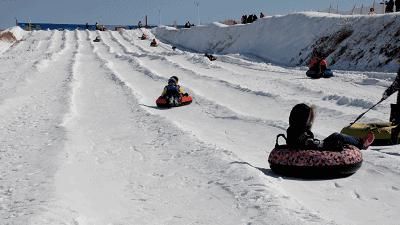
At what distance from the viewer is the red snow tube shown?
22.0ft

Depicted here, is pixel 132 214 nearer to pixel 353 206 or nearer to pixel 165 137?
pixel 353 206

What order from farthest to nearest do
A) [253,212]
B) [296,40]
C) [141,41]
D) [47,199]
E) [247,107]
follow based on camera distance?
[141,41] → [296,40] → [247,107] → [47,199] → [253,212]

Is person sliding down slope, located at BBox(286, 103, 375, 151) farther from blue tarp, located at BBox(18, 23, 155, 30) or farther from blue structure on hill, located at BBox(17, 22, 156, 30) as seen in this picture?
blue tarp, located at BBox(18, 23, 155, 30)

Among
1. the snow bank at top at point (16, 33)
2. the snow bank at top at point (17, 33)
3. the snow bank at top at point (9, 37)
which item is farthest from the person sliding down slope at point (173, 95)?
the snow bank at top at point (17, 33)

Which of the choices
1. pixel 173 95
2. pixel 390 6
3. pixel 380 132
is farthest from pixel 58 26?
pixel 380 132

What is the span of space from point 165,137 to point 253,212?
4.64m

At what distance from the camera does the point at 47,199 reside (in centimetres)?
570

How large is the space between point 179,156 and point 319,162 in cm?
236

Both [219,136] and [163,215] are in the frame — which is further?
[219,136]

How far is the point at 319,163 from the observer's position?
6727 mm

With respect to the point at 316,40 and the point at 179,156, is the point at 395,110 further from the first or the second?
the point at 316,40

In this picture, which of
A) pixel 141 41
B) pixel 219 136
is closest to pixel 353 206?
pixel 219 136

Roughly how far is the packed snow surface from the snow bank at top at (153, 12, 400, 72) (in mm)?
3523

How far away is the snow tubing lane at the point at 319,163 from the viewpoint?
6711mm
